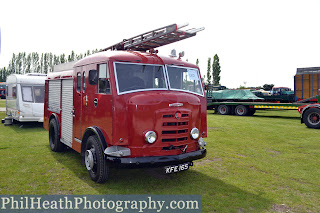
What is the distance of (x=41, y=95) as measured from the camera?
13398mm

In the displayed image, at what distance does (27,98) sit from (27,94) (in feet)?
0.72

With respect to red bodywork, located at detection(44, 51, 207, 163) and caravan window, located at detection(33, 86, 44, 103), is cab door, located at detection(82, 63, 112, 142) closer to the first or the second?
red bodywork, located at detection(44, 51, 207, 163)

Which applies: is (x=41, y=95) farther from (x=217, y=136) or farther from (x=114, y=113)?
(x=114, y=113)

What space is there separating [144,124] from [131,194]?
1310 mm

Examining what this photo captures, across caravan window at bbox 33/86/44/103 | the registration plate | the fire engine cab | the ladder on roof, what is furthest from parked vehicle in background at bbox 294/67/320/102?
the registration plate

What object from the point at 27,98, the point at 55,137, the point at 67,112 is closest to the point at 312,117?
the point at 67,112

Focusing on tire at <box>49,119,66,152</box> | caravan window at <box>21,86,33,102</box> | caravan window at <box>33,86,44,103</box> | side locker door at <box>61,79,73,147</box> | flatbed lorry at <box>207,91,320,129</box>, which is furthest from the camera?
flatbed lorry at <box>207,91,320,129</box>

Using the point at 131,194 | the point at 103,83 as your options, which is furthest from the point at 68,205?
the point at 103,83

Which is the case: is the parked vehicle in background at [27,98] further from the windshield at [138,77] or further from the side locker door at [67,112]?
the windshield at [138,77]

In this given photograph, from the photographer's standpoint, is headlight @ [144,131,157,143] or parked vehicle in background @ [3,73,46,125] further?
parked vehicle in background @ [3,73,46,125]

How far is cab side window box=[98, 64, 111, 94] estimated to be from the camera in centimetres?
527

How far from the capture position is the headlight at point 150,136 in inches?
196

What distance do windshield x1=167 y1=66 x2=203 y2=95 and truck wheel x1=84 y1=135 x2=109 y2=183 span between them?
194cm

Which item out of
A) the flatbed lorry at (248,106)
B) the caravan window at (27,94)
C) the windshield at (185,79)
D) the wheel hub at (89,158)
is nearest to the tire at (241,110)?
the flatbed lorry at (248,106)
